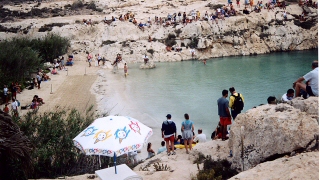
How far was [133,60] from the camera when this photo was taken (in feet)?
153

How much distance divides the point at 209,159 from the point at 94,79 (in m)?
25.1

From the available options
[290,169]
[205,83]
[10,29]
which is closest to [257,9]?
[205,83]

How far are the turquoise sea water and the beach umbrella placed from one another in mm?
9562

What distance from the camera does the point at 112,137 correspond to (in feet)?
25.0

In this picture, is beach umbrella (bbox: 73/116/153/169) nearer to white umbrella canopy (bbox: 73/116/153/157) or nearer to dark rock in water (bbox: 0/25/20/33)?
white umbrella canopy (bbox: 73/116/153/157)

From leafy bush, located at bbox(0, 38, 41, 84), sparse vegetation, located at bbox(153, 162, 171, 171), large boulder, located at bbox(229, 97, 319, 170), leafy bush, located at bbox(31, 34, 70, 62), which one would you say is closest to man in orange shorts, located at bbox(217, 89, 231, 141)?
large boulder, located at bbox(229, 97, 319, 170)

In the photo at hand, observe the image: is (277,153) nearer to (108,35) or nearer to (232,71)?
(232,71)

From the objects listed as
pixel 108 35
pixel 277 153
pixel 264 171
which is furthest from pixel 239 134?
pixel 108 35

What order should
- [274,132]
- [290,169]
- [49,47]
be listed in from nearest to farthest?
[290,169] < [274,132] < [49,47]

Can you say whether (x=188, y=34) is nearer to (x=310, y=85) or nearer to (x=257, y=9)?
(x=257, y=9)

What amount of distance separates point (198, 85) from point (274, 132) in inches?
881

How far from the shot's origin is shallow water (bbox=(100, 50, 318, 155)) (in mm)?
21627

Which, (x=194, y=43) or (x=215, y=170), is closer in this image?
(x=215, y=170)

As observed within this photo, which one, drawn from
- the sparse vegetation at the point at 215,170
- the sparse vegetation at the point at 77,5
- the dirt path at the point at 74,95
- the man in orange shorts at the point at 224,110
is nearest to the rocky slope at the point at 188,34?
the sparse vegetation at the point at 77,5
